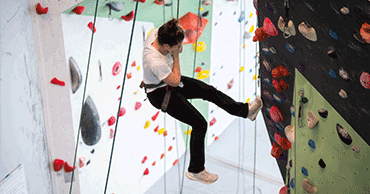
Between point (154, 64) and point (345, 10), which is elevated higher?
point (345, 10)

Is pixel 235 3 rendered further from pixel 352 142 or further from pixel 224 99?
pixel 352 142

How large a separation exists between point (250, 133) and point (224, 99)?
8.58 ft

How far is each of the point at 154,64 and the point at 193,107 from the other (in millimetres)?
332

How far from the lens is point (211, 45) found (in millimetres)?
3809

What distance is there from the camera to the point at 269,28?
6.29ft

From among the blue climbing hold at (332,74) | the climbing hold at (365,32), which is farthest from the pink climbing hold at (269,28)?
the climbing hold at (365,32)

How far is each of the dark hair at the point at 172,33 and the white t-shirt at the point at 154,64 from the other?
0.10 metres

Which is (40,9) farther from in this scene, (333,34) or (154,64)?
(333,34)

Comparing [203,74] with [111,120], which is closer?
[111,120]

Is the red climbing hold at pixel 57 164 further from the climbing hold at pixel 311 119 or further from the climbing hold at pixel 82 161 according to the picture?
the climbing hold at pixel 311 119

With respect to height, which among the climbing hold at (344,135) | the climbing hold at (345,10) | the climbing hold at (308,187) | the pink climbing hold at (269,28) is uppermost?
the climbing hold at (345,10)

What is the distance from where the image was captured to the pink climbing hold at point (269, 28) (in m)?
1.90

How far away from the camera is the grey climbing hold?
2.59 m

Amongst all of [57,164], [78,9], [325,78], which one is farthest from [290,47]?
[57,164]
